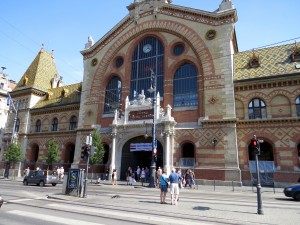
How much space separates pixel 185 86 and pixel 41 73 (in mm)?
27280

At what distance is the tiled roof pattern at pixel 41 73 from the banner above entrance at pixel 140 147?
2241cm

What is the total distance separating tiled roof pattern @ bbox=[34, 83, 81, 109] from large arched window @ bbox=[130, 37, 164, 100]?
1001 centimetres

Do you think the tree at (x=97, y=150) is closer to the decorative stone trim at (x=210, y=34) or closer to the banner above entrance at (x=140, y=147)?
the banner above entrance at (x=140, y=147)

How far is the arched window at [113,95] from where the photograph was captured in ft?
104

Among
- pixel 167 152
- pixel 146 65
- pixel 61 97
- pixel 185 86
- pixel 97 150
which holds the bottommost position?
pixel 167 152

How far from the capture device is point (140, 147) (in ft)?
88.9

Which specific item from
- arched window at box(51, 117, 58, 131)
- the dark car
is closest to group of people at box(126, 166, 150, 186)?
the dark car

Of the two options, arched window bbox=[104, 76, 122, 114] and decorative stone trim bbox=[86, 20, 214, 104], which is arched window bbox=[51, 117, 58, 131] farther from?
arched window bbox=[104, 76, 122, 114]

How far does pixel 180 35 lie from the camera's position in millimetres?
29141

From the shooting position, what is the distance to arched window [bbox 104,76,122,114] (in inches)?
1243

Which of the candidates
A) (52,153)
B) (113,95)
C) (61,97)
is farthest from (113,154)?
(61,97)

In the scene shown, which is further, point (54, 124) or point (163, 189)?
point (54, 124)

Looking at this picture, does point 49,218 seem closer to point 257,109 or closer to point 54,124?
point 257,109

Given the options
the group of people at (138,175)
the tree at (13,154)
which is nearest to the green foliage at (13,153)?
the tree at (13,154)
